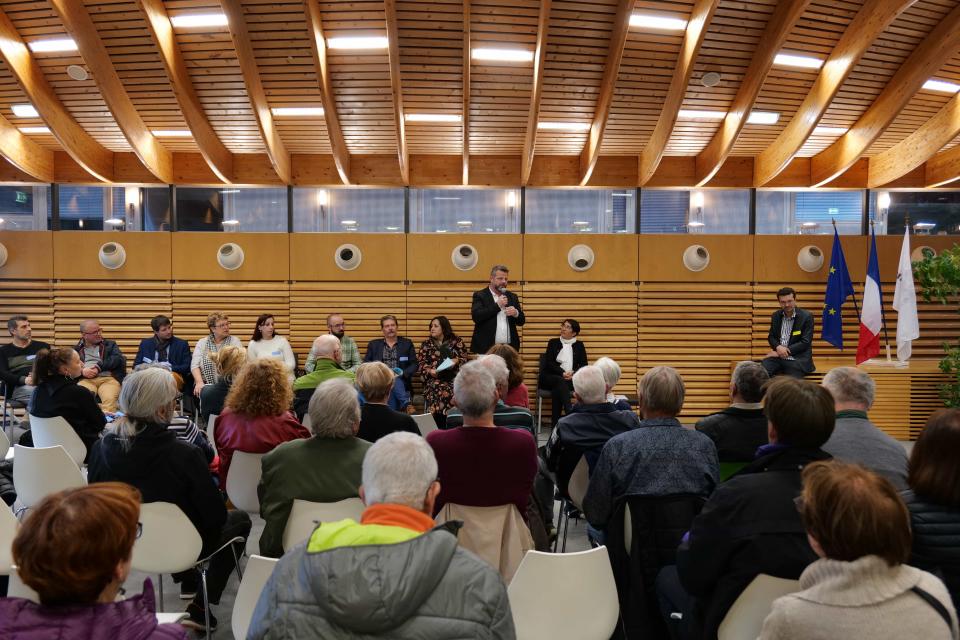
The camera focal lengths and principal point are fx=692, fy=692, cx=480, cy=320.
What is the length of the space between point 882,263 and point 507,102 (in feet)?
18.9

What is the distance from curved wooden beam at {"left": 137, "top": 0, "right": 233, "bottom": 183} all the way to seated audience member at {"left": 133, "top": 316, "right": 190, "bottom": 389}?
2.16 meters

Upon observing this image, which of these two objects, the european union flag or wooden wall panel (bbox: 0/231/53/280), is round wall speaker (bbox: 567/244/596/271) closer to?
the european union flag

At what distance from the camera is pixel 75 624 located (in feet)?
4.99

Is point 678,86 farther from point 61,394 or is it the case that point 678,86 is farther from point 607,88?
point 61,394

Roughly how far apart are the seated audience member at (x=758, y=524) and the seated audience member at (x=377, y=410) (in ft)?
6.35

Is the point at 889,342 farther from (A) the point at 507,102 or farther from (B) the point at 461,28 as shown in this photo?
(B) the point at 461,28

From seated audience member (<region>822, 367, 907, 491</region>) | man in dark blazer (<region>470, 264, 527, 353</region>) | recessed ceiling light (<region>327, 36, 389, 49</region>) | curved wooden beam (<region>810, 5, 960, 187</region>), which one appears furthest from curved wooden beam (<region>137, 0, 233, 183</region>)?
curved wooden beam (<region>810, 5, 960, 187</region>)

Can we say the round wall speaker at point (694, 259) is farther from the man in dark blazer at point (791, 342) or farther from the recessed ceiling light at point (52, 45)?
the recessed ceiling light at point (52, 45)

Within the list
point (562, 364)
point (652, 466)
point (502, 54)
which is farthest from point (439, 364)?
point (652, 466)

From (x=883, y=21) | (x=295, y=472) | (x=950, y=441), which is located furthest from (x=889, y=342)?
(x=295, y=472)

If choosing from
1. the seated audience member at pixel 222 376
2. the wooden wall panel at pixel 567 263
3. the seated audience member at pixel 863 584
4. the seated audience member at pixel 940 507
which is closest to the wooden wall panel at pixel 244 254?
the wooden wall panel at pixel 567 263

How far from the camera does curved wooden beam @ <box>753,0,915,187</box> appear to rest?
21.6ft

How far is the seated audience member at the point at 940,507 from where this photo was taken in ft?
7.10

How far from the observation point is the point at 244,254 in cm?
962
